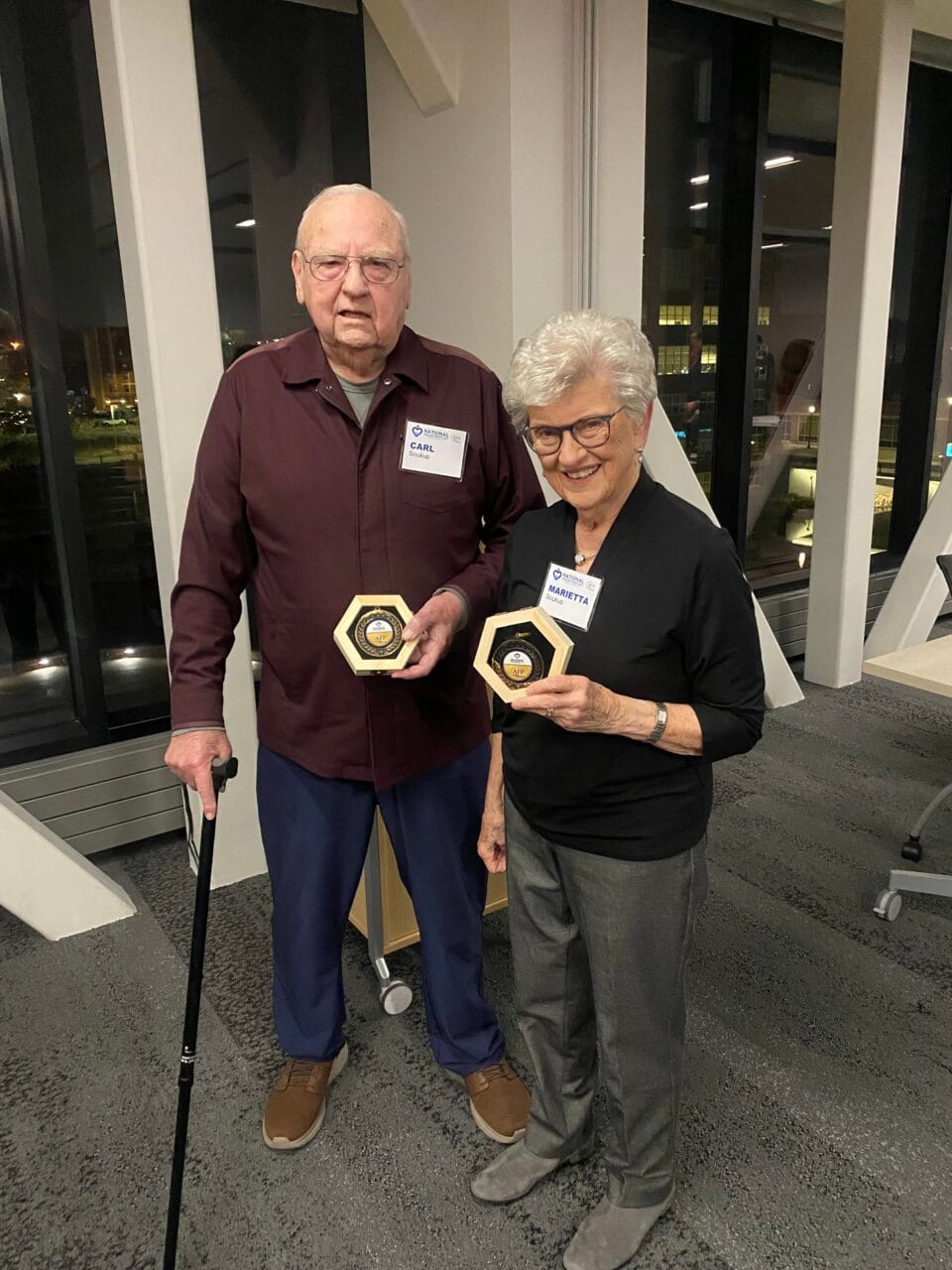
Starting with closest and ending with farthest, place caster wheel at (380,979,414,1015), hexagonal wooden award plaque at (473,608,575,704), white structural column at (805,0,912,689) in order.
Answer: hexagonal wooden award plaque at (473,608,575,704) → caster wheel at (380,979,414,1015) → white structural column at (805,0,912,689)

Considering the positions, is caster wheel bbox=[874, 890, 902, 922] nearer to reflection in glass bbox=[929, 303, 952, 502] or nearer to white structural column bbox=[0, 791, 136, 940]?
white structural column bbox=[0, 791, 136, 940]

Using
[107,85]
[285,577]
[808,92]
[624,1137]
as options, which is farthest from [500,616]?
[808,92]

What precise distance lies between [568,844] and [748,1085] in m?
0.99

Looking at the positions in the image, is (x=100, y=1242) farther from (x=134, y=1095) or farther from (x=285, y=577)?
(x=285, y=577)

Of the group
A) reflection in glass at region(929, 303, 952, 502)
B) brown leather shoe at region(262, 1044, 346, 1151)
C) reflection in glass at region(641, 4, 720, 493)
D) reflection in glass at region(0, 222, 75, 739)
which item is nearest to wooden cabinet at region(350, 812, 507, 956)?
brown leather shoe at region(262, 1044, 346, 1151)

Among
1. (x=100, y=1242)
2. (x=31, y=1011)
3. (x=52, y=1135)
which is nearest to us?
(x=100, y=1242)

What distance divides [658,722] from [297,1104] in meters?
1.24

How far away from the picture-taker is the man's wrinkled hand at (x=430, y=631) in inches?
60.0

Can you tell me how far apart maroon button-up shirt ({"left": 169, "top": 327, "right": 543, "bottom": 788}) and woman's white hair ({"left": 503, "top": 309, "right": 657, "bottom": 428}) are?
1.26 ft

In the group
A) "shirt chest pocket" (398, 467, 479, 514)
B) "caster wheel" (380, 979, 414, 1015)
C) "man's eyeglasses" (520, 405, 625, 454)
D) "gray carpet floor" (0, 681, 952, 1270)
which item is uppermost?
"man's eyeglasses" (520, 405, 625, 454)

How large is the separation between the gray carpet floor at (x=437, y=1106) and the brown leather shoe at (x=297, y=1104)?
0.03m

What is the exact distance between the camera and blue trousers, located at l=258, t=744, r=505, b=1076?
1.80m

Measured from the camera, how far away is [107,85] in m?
2.39

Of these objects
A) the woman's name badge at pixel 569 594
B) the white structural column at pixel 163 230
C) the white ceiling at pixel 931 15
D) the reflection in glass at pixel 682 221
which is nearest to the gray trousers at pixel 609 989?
the woman's name badge at pixel 569 594
